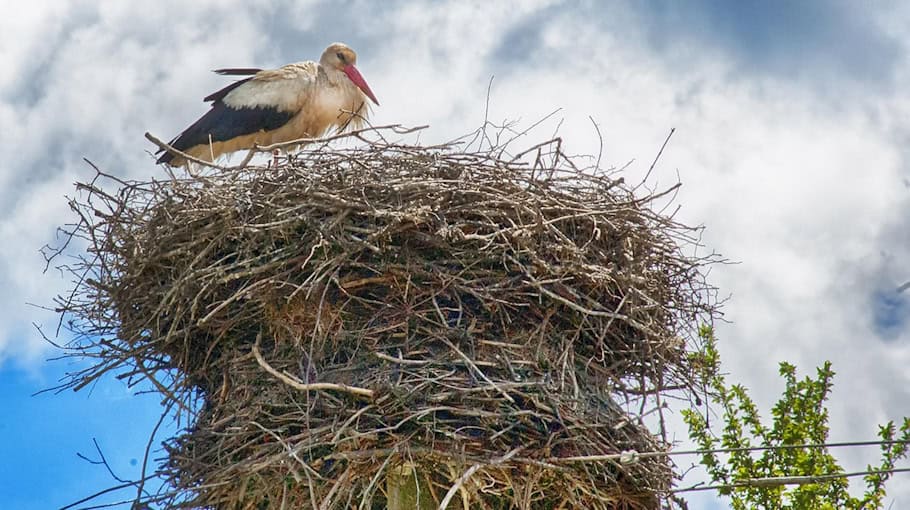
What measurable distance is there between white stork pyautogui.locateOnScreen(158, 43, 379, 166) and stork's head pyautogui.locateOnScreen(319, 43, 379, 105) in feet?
0.72

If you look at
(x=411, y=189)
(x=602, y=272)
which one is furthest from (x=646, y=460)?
(x=411, y=189)

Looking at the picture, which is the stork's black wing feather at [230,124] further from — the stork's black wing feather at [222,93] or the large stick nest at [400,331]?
the large stick nest at [400,331]

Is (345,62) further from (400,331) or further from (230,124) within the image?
(400,331)

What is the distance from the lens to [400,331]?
543cm

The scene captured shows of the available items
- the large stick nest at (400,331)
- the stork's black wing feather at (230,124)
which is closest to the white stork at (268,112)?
the stork's black wing feather at (230,124)

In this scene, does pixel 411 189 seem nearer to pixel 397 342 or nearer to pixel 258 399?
pixel 397 342

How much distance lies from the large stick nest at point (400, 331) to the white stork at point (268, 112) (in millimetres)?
2397

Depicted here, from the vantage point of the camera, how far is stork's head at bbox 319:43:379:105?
353 inches

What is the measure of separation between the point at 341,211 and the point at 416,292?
0.50 meters

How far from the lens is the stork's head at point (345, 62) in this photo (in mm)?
8961

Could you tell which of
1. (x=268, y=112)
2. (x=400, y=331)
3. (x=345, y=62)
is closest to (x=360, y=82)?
(x=345, y=62)

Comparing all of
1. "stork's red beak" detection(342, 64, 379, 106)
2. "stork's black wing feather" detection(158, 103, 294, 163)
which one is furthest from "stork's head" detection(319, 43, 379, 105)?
"stork's black wing feather" detection(158, 103, 294, 163)

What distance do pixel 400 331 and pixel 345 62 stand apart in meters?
4.10

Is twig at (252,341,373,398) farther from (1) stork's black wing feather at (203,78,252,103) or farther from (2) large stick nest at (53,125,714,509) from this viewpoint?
(1) stork's black wing feather at (203,78,252,103)
